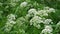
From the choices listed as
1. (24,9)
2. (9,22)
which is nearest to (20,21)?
(9,22)

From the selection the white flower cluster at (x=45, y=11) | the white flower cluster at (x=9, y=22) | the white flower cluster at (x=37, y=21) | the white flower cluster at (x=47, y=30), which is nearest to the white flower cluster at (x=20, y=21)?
the white flower cluster at (x=9, y=22)

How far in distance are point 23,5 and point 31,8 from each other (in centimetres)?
22

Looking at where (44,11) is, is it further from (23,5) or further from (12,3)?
(12,3)

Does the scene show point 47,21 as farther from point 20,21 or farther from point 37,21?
point 20,21

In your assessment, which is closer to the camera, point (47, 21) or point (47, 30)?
point (47, 30)

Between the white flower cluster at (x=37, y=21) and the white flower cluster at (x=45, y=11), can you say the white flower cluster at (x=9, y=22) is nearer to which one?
the white flower cluster at (x=37, y=21)

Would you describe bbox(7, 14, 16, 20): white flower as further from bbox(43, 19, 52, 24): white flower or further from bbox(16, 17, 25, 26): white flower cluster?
bbox(43, 19, 52, 24): white flower

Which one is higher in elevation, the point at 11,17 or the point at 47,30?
the point at 11,17

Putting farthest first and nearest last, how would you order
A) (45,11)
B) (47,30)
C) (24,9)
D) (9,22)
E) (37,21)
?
1. (24,9)
2. (45,11)
3. (9,22)
4. (37,21)
5. (47,30)

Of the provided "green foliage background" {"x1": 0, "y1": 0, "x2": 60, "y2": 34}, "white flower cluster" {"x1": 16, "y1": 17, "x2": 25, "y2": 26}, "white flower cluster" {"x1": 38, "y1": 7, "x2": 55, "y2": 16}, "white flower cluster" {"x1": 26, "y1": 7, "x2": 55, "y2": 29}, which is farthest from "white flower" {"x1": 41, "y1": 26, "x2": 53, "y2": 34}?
"white flower cluster" {"x1": 16, "y1": 17, "x2": 25, "y2": 26}

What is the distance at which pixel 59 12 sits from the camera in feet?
18.5

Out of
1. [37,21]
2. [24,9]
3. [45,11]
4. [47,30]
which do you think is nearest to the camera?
[47,30]

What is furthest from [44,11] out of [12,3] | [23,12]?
[12,3]

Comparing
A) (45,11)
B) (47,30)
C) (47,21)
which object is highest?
(45,11)
